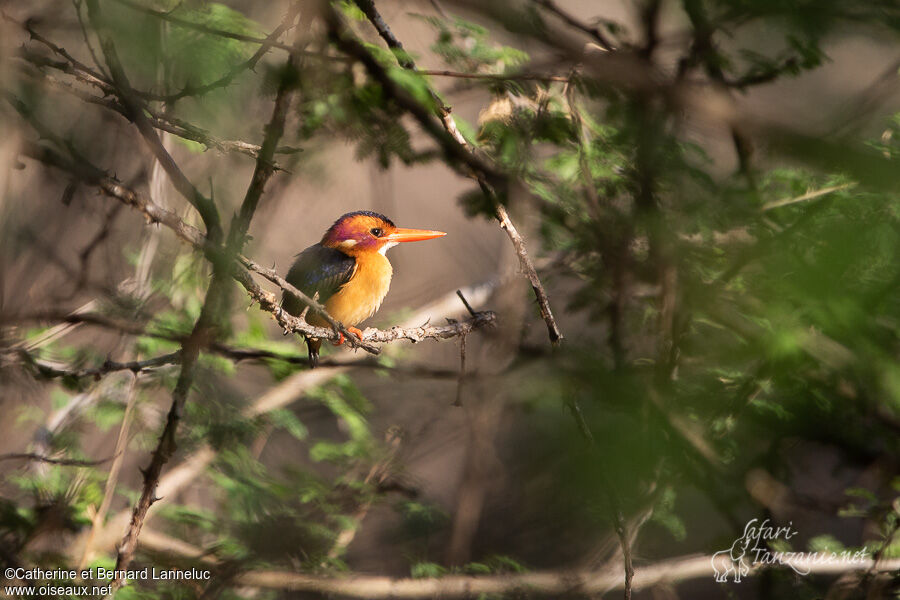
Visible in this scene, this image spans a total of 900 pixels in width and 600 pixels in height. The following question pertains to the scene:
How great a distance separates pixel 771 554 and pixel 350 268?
199 centimetres

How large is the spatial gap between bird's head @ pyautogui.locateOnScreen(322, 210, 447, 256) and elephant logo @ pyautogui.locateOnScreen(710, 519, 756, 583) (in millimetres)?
1758

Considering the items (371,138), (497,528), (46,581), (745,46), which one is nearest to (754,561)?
(497,528)

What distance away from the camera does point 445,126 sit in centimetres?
207

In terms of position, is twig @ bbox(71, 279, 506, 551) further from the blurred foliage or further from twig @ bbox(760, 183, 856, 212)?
twig @ bbox(760, 183, 856, 212)

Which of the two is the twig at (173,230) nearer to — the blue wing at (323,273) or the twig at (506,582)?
the blue wing at (323,273)

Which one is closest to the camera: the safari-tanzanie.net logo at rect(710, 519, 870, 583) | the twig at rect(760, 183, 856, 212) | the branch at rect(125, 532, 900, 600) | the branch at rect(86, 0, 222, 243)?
the branch at rect(86, 0, 222, 243)

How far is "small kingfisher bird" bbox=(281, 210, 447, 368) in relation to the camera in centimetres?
301

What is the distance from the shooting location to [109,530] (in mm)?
3451

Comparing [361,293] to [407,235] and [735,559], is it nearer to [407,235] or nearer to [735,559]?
[407,235]

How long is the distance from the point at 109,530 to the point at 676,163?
298 centimetres

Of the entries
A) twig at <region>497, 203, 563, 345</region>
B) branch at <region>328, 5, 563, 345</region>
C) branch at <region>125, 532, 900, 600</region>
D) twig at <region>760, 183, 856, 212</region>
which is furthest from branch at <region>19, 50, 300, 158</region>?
branch at <region>125, 532, 900, 600</region>

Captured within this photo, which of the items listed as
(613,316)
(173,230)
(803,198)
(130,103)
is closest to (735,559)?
(613,316)

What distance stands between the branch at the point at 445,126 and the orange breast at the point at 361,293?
101 centimetres

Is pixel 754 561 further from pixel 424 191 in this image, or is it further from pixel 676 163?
pixel 424 191
